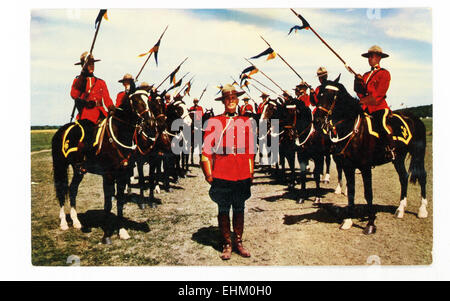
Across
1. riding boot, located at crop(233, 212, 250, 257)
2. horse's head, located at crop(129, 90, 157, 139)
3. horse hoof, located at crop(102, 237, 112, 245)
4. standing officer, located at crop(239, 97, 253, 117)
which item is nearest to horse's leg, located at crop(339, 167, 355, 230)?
riding boot, located at crop(233, 212, 250, 257)

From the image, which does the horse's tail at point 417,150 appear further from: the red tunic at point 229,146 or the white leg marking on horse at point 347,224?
the red tunic at point 229,146

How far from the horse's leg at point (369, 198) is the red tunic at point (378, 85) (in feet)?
3.67

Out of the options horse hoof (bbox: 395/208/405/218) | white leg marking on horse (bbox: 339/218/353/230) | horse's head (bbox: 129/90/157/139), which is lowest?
white leg marking on horse (bbox: 339/218/353/230)

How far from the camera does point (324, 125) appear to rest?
20.0 ft

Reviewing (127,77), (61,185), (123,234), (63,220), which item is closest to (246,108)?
(127,77)

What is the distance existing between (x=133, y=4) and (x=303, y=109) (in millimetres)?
3988

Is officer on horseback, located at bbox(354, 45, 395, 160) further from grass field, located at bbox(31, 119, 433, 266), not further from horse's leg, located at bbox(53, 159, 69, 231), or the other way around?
horse's leg, located at bbox(53, 159, 69, 231)

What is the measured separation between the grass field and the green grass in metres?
0.05

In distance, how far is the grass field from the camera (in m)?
5.96

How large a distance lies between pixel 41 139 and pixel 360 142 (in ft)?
19.0

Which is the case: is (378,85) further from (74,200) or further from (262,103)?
(74,200)

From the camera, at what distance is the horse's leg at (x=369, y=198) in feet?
20.5

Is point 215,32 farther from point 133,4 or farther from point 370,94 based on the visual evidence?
point 370,94

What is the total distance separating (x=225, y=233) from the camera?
5.52 m
